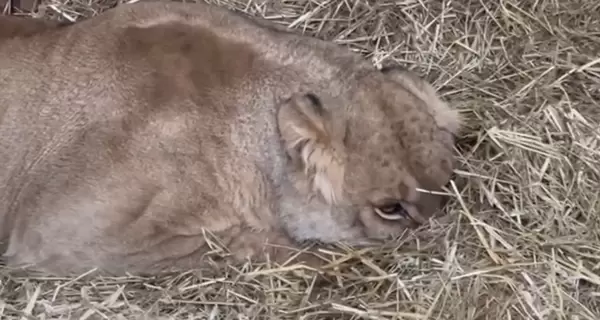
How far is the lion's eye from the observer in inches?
138

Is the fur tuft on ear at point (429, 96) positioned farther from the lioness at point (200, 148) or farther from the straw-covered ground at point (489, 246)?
the straw-covered ground at point (489, 246)

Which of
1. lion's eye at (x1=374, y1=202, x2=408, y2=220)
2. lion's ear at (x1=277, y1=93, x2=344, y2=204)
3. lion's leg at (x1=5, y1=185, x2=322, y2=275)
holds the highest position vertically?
lion's ear at (x1=277, y1=93, x2=344, y2=204)

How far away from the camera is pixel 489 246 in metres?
3.35

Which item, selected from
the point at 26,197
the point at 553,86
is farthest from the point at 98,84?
the point at 553,86

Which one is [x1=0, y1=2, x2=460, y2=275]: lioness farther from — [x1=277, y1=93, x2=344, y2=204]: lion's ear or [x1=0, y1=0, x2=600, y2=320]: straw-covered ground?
[x1=0, y1=0, x2=600, y2=320]: straw-covered ground

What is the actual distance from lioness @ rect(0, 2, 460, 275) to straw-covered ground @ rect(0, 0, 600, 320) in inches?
4.6

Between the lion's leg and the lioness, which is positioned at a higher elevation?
the lioness

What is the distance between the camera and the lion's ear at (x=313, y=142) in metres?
3.43

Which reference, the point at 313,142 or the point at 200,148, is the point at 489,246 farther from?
the point at 200,148

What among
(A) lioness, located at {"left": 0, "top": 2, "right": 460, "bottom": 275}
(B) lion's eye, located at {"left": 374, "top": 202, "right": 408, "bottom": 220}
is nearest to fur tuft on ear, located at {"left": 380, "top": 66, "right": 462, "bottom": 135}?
(A) lioness, located at {"left": 0, "top": 2, "right": 460, "bottom": 275}

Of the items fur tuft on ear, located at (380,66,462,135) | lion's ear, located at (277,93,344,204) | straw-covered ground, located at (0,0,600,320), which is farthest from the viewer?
fur tuft on ear, located at (380,66,462,135)

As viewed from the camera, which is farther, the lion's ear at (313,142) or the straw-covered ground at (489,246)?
the lion's ear at (313,142)

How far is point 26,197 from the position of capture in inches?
144

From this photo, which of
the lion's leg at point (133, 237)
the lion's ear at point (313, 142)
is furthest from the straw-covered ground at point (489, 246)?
the lion's ear at point (313, 142)
